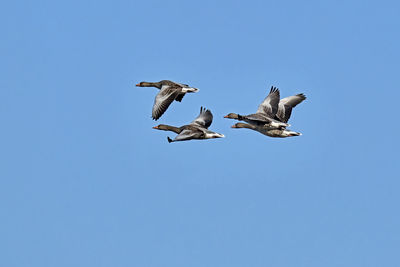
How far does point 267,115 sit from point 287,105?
16.3 feet

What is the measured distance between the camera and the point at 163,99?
5375 centimetres

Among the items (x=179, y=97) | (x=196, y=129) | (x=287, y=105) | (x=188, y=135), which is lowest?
(x=188, y=135)

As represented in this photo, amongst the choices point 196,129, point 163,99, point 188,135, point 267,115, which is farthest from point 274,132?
point 163,99

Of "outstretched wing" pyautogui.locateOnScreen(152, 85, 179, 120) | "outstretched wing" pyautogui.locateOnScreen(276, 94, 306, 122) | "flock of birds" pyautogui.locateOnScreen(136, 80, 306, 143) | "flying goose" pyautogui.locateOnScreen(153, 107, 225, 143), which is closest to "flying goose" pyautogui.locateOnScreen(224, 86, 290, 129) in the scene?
"flock of birds" pyautogui.locateOnScreen(136, 80, 306, 143)

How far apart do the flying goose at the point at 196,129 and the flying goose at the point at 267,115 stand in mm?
1678

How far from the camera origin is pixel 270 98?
5881 cm

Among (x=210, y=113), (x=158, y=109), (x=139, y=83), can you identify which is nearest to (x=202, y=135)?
(x=158, y=109)

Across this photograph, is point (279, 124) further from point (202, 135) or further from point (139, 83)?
point (139, 83)

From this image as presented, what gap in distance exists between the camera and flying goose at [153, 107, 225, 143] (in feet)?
165

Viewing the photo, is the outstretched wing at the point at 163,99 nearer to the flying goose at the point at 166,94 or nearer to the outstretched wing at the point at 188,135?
the flying goose at the point at 166,94

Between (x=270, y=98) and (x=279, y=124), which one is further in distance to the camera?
(x=270, y=98)

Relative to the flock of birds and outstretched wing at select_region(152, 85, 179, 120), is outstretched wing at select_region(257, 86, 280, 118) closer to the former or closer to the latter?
the flock of birds

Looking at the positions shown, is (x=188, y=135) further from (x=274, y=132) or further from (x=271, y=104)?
(x=271, y=104)

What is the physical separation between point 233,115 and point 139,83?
857cm
